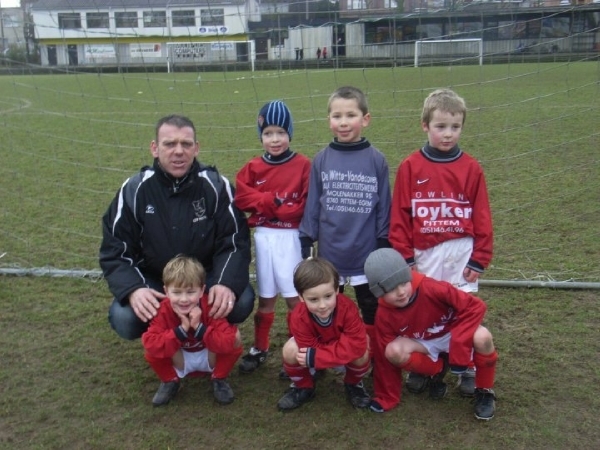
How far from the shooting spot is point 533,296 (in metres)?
4.38

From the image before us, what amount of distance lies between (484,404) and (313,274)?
99cm

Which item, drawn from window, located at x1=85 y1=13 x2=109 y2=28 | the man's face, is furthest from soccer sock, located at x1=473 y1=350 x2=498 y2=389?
window, located at x1=85 y1=13 x2=109 y2=28

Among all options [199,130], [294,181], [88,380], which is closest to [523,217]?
[294,181]

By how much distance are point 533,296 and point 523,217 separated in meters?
1.91

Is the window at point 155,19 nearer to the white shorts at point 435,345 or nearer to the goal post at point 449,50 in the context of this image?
the goal post at point 449,50

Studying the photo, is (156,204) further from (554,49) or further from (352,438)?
(554,49)

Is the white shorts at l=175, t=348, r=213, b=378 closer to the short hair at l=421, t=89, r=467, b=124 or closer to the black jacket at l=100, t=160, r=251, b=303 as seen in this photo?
the black jacket at l=100, t=160, r=251, b=303

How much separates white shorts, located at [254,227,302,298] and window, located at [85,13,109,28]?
10.1 feet

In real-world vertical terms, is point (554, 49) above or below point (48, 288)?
above

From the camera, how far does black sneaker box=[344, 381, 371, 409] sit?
10.4 ft

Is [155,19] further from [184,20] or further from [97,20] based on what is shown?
[97,20]

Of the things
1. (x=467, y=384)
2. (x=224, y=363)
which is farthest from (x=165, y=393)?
A: (x=467, y=384)

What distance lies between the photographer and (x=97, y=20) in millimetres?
5730

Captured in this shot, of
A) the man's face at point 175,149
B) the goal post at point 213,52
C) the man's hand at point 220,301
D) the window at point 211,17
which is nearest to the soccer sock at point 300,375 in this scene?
the man's hand at point 220,301
